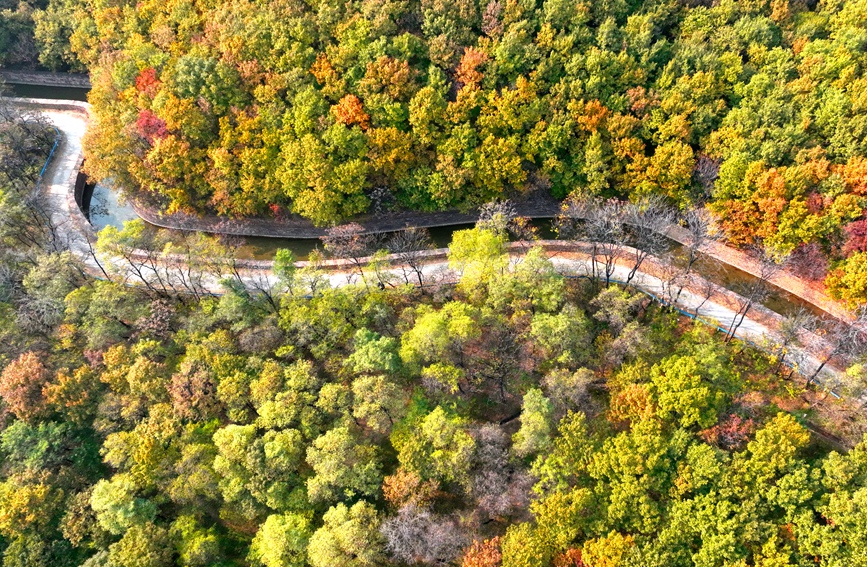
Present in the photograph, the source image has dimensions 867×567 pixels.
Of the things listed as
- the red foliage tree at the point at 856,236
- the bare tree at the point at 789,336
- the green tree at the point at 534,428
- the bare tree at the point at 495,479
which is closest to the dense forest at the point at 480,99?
the red foliage tree at the point at 856,236

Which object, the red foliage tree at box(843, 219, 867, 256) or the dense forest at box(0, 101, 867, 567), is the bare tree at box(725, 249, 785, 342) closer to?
the dense forest at box(0, 101, 867, 567)

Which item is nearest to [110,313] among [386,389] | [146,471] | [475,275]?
[146,471]

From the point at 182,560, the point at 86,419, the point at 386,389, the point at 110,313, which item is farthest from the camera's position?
the point at 110,313

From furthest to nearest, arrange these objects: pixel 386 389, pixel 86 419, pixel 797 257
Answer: pixel 797 257 < pixel 86 419 < pixel 386 389

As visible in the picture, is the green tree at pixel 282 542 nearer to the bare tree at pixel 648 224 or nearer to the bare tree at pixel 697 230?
the bare tree at pixel 648 224

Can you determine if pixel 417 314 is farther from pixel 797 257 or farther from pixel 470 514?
pixel 797 257

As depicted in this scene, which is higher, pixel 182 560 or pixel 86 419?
pixel 86 419
